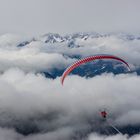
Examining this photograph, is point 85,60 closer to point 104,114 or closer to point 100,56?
point 100,56

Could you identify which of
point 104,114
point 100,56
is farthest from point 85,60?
point 104,114

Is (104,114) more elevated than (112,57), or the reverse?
(112,57)

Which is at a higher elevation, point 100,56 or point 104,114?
point 100,56

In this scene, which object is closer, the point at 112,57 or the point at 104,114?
the point at 104,114

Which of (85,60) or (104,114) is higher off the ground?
(85,60)

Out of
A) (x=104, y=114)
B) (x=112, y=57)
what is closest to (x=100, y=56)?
(x=112, y=57)

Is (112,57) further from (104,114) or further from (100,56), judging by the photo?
(104,114)
